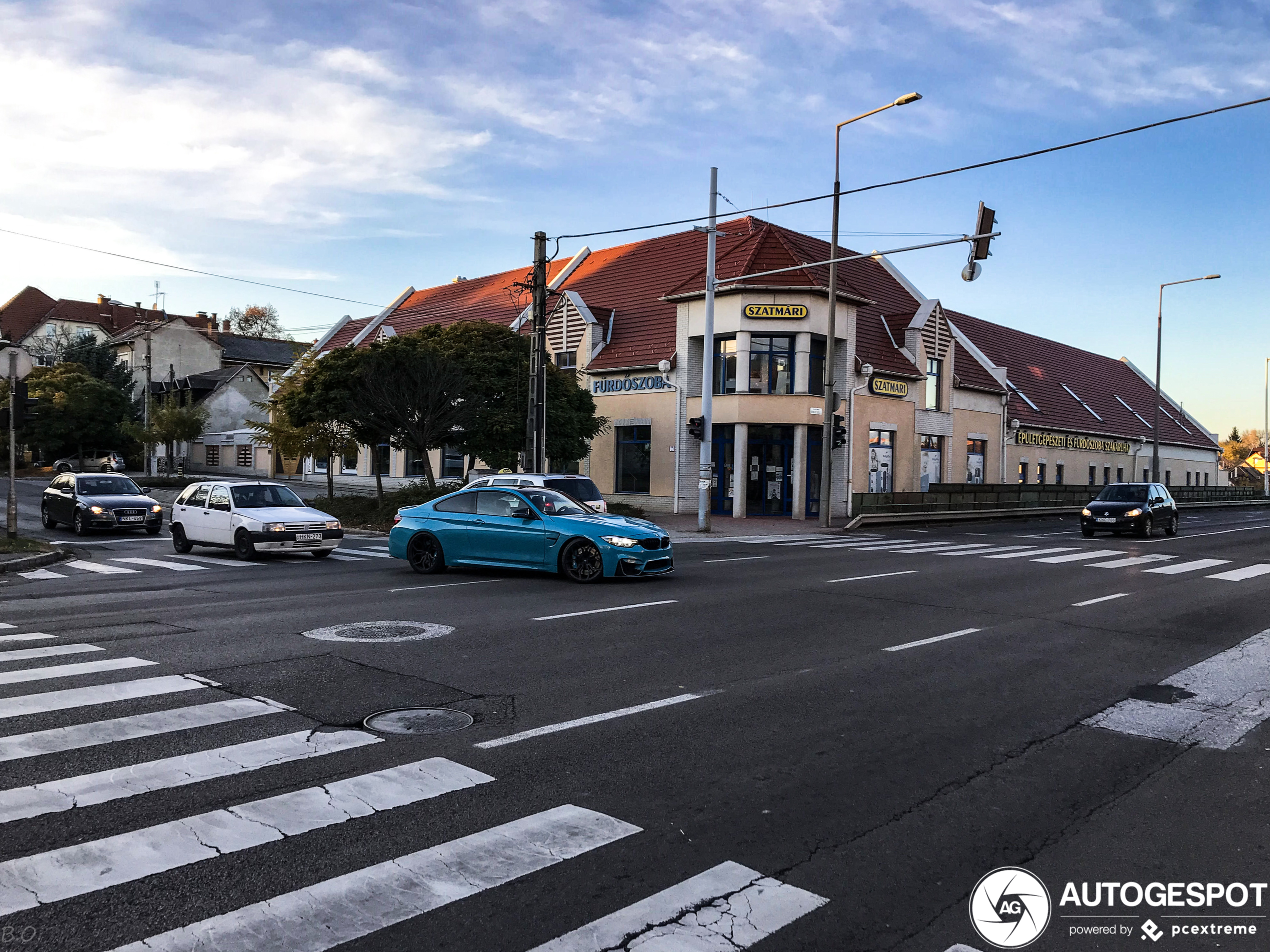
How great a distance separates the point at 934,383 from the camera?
134 ft

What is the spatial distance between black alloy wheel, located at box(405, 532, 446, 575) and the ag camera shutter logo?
1226 centimetres

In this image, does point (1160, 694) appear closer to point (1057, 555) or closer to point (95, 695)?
point (95, 695)

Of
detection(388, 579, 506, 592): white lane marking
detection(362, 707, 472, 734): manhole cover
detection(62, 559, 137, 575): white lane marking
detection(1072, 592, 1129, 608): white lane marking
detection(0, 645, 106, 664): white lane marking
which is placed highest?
detection(362, 707, 472, 734): manhole cover

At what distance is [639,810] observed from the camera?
16.2ft

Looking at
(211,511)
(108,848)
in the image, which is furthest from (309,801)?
(211,511)

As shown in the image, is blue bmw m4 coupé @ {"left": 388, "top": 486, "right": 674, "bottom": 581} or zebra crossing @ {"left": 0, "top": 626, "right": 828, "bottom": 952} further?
blue bmw m4 coupé @ {"left": 388, "top": 486, "right": 674, "bottom": 581}

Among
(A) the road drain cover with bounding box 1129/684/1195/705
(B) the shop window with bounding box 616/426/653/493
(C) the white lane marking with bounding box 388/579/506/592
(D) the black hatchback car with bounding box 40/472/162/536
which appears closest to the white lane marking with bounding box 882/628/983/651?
(A) the road drain cover with bounding box 1129/684/1195/705

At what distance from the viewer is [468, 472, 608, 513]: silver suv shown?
1989 centimetres

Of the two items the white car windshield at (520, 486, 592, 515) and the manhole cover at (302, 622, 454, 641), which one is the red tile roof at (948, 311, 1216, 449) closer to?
the white car windshield at (520, 486, 592, 515)

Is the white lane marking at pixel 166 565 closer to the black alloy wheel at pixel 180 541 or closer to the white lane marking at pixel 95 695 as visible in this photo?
the black alloy wheel at pixel 180 541

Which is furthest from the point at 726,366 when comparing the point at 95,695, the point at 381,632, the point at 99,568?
the point at 95,695

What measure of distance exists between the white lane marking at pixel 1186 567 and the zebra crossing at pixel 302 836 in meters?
15.9

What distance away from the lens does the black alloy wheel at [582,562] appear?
47.0ft

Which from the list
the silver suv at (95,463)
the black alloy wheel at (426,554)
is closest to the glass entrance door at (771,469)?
the black alloy wheel at (426,554)
